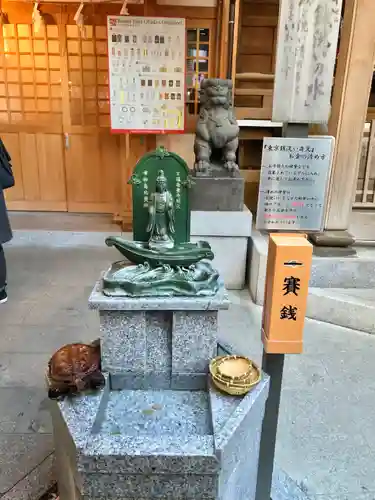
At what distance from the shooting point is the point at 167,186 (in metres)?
2.30

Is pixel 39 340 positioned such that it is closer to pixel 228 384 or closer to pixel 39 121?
pixel 228 384

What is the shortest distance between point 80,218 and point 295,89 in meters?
4.05

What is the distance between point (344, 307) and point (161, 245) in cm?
230

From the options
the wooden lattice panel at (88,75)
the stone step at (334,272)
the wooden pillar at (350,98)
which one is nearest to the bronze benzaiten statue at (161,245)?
the stone step at (334,272)

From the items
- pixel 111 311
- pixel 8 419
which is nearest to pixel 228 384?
pixel 111 311

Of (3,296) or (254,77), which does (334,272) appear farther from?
(3,296)

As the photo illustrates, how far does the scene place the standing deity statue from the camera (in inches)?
88.4

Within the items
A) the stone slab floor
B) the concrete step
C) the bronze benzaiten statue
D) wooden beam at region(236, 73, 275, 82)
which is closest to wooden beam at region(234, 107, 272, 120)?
wooden beam at region(236, 73, 275, 82)

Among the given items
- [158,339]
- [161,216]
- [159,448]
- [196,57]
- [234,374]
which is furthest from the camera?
[196,57]

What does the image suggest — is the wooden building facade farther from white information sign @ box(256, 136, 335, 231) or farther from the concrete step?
white information sign @ box(256, 136, 335, 231)

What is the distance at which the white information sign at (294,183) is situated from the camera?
9.32 feet

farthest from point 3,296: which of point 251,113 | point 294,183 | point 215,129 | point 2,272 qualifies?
point 251,113

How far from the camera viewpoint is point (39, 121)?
6113 millimetres

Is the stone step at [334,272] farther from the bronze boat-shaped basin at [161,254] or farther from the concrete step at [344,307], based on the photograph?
the bronze boat-shaped basin at [161,254]
